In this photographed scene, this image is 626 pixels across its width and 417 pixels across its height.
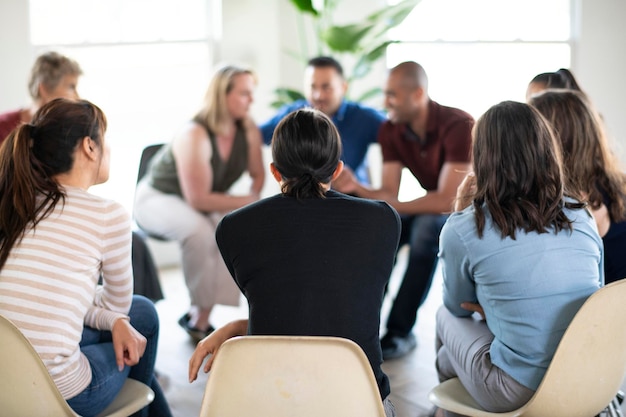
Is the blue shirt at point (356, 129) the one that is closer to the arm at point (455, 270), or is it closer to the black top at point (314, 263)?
the arm at point (455, 270)

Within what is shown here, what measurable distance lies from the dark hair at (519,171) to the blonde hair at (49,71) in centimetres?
205

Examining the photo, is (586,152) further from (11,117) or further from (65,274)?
(11,117)

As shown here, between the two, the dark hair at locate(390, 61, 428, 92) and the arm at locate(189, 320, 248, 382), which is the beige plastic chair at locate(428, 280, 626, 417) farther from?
the dark hair at locate(390, 61, 428, 92)

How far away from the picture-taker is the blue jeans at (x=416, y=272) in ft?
10.6

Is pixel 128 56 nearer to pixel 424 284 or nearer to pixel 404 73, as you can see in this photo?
pixel 404 73

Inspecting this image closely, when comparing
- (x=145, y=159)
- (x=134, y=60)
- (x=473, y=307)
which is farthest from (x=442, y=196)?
(x=134, y=60)

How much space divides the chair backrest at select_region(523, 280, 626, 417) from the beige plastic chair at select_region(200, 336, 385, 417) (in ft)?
1.69

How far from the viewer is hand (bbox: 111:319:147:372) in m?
1.93

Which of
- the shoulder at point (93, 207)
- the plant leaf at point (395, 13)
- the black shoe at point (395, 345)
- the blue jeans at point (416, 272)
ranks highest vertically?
the plant leaf at point (395, 13)

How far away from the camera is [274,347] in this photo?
139cm

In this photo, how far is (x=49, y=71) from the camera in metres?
3.23

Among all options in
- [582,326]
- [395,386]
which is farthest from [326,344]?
[395,386]

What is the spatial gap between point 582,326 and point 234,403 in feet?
2.65

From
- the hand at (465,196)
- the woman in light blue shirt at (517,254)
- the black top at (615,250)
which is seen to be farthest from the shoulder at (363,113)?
the woman in light blue shirt at (517,254)
